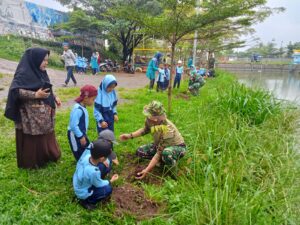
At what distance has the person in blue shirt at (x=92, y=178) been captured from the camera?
100 inches

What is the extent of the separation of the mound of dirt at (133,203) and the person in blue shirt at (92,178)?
0.18 m

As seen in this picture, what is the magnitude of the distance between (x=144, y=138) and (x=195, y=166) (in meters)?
1.67

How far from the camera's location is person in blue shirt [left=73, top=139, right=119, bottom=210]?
255 cm

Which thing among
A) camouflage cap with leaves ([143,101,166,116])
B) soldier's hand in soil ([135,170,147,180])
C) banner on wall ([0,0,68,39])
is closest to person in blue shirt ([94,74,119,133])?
camouflage cap with leaves ([143,101,166,116])

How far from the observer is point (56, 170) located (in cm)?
339

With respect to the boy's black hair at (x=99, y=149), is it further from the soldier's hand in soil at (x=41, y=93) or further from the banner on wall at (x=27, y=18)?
the banner on wall at (x=27, y=18)

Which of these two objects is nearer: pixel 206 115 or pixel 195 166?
pixel 195 166

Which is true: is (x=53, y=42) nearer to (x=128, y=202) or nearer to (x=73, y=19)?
(x=73, y=19)

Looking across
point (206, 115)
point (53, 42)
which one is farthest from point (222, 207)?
point (53, 42)

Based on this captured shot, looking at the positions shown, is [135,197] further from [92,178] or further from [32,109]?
[32,109]

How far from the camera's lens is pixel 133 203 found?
2863 mm

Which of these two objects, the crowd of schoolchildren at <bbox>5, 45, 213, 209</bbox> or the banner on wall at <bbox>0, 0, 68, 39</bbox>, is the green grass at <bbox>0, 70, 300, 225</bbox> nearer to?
the crowd of schoolchildren at <bbox>5, 45, 213, 209</bbox>

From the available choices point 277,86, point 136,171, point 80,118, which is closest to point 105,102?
point 80,118

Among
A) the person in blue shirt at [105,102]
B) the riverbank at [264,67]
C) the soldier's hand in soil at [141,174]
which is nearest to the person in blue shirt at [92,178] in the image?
the soldier's hand in soil at [141,174]
